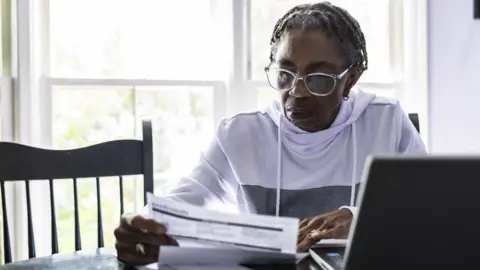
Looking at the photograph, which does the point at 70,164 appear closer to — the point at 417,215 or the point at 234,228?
the point at 234,228

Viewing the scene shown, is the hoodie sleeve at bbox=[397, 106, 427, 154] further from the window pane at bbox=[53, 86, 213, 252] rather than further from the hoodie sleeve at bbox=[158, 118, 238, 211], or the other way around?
the window pane at bbox=[53, 86, 213, 252]

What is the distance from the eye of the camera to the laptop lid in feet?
1.90

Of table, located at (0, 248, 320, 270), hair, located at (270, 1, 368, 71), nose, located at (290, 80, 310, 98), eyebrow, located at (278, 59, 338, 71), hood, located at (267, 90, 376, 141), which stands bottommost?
table, located at (0, 248, 320, 270)

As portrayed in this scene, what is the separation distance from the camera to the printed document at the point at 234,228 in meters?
0.88

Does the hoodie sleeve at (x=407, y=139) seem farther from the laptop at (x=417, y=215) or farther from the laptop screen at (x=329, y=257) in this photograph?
the laptop at (x=417, y=215)

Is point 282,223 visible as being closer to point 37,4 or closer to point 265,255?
point 265,255

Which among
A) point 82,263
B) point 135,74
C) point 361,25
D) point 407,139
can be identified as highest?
point 361,25

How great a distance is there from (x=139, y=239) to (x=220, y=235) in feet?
0.58

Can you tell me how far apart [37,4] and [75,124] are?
41cm

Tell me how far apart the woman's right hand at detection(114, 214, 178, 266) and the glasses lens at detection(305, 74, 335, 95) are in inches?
23.3

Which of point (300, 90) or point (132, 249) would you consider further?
point (300, 90)

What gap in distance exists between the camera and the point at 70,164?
4.55 ft

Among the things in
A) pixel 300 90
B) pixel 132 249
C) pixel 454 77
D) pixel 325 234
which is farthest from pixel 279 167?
pixel 454 77

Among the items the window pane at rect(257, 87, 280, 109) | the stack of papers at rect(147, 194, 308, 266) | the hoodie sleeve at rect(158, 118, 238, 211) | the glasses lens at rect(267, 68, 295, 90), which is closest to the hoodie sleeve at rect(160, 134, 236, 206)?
the hoodie sleeve at rect(158, 118, 238, 211)
